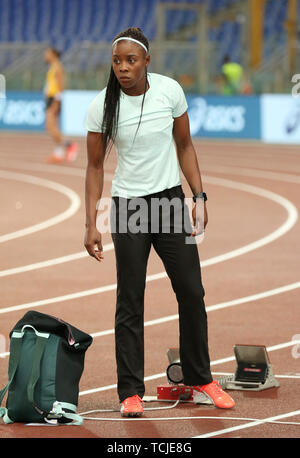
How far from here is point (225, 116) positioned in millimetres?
26844

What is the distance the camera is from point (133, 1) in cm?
3869

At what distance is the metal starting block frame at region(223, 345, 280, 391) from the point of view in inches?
242

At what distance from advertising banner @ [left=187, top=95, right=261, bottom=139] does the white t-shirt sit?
801 inches

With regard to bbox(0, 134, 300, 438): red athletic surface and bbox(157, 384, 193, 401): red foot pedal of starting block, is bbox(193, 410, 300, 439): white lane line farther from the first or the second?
bbox(157, 384, 193, 401): red foot pedal of starting block

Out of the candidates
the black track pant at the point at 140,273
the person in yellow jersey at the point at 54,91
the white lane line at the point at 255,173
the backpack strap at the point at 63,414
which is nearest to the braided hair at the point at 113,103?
the black track pant at the point at 140,273

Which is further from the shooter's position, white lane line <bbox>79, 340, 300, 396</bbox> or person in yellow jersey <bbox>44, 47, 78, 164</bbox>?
person in yellow jersey <bbox>44, 47, 78, 164</bbox>

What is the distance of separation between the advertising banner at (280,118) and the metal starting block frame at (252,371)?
18.3 metres

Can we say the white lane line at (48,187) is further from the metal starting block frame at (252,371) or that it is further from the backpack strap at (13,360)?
the backpack strap at (13,360)

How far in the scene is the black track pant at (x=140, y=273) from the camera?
5.58 metres

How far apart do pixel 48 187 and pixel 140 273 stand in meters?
11.7

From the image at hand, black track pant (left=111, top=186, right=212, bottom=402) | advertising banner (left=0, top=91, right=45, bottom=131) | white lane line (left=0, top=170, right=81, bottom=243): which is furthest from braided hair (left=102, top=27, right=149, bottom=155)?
advertising banner (left=0, top=91, right=45, bottom=131)

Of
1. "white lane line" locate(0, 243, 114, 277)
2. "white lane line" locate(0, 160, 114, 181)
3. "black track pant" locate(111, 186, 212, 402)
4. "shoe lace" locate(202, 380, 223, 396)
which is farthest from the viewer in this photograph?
"white lane line" locate(0, 160, 114, 181)

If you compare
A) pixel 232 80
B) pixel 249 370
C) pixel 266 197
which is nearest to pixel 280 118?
pixel 232 80
